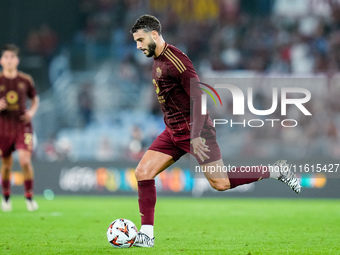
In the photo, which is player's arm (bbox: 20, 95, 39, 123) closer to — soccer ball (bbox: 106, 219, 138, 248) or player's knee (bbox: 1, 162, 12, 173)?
player's knee (bbox: 1, 162, 12, 173)

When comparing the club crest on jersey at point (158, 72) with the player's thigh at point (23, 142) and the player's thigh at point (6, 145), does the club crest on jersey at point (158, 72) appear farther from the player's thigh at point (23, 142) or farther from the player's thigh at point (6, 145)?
the player's thigh at point (6, 145)

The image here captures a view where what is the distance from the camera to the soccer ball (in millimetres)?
6387

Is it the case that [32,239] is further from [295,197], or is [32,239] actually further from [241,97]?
[241,97]

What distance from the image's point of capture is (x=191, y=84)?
21.5 ft

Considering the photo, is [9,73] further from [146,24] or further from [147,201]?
[147,201]

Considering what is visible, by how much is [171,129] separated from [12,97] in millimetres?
4608

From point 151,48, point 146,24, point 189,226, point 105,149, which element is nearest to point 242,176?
point 151,48

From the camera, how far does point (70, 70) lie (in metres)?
19.1

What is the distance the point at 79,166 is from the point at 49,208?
3.51m

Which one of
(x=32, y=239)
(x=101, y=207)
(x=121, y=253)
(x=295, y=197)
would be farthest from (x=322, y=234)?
(x=295, y=197)

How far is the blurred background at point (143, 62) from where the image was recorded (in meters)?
16.3

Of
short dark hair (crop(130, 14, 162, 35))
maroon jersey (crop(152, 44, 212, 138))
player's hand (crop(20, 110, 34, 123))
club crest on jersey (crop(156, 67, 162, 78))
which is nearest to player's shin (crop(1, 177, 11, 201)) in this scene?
player's hand (crop(20, 110, 34, 123))

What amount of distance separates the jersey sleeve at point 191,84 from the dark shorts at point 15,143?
15.6 ft

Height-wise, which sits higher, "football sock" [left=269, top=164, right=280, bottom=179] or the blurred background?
the blurred background
